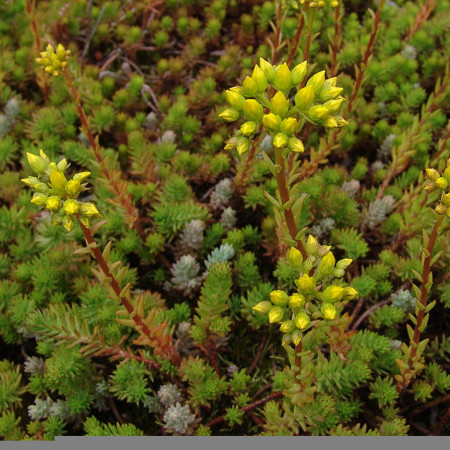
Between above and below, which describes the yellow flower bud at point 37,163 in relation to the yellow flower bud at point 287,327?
above

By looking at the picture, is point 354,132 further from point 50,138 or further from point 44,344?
point 44,344

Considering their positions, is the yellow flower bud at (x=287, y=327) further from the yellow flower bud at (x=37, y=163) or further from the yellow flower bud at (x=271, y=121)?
the yellow flower bud at (x=37, y=163)

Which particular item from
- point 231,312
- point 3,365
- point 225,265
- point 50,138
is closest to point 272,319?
point 225,265

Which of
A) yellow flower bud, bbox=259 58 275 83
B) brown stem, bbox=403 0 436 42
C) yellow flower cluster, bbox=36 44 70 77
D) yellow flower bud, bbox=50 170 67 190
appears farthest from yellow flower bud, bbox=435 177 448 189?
brown stem, bbox=403 0 436 42

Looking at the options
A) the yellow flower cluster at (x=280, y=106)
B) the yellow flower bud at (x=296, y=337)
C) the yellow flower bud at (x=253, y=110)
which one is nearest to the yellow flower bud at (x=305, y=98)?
the yellow flower cluster at (x=280, y=106)

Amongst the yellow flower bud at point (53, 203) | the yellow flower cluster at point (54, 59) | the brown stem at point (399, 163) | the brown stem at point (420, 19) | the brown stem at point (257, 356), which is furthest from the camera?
the brown stem at point (420, 19)

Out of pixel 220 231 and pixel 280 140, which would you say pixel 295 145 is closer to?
pixel 280 140

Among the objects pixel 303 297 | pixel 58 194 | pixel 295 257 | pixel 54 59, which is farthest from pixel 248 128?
pixel 54 59
